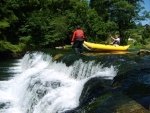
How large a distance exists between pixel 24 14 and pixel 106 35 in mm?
13047

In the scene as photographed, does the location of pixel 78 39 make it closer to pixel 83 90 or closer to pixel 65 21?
pixel 83 90

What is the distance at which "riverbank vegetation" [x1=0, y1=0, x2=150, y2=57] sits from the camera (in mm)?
38562

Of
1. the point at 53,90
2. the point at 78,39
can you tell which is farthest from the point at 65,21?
A: the point at 53,90

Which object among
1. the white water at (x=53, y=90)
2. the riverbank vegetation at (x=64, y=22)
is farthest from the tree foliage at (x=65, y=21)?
the white water at (x=53, y=90)

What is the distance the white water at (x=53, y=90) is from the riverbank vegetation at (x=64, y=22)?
18141 millimetres

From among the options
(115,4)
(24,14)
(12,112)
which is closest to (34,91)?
(12,112)

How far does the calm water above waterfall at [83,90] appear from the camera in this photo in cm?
786

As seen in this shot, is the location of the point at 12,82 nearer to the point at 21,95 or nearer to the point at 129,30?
the point at 21,95

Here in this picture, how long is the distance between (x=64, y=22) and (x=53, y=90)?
32.5 metres

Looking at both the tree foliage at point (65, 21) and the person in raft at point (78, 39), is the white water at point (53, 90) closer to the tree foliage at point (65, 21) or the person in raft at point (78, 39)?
the person in raft at point (78, 39)

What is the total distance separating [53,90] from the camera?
40.3ft

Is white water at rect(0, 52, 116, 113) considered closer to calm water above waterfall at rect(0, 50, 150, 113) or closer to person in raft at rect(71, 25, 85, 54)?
calm water above waterfall at rect(0, 50, 150, 113)

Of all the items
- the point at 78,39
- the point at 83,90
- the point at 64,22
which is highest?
the point at 64,22

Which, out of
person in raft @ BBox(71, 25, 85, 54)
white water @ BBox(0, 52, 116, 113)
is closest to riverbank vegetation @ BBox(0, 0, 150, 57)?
person in raft @ BBox(71, 25, 85, 54)
